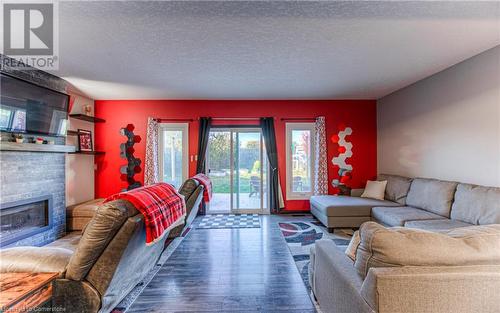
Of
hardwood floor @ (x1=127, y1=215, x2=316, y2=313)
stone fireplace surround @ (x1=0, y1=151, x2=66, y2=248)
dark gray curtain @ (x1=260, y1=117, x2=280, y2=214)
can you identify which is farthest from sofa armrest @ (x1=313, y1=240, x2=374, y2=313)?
stone fireplace surround @ (x1=0, y1=151, x2=66, y2=248)

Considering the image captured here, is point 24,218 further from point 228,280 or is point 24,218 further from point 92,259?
point 228,280

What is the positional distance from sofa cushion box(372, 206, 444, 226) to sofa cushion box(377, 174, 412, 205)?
340 mm

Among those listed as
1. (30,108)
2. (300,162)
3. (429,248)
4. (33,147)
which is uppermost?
(30,108)

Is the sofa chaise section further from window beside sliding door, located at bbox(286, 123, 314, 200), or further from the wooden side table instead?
window beside sliding door, located at bbox(286, 123, 314, 200)

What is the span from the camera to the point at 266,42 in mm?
2527

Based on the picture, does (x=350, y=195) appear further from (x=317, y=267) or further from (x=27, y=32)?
(x=27, y=32)

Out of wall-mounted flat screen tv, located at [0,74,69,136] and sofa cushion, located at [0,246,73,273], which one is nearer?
sofa cushion, located at [0,246,73,273]

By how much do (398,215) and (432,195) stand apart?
620 millimetres

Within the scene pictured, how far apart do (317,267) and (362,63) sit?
2.66 meters

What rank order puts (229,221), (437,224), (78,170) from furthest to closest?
1. (229,221)
2. (78,170)
3. (437,224)

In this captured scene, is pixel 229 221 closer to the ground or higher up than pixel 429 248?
closer to the ground

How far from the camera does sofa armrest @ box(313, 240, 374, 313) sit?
1.22 meters

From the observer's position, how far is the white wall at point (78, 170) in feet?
14.3

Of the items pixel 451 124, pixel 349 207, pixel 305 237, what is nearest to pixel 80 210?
pixel 305 237
